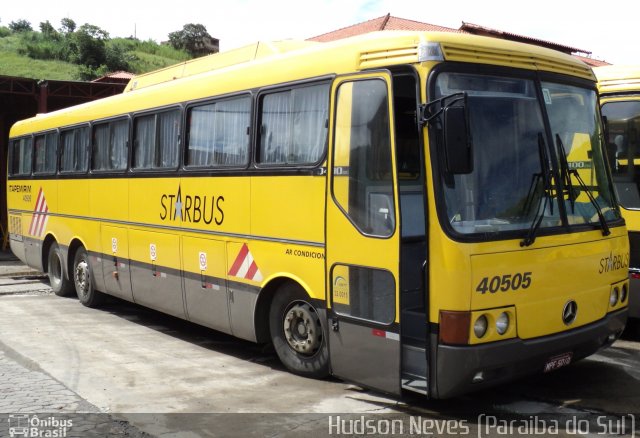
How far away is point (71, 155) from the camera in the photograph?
11.5 m

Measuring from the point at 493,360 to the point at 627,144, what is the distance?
4.37 meters

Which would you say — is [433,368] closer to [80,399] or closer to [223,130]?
[80,399]

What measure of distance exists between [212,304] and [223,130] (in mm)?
1993

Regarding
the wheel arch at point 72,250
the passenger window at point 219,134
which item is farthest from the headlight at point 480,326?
the wheel arch at point 72,250

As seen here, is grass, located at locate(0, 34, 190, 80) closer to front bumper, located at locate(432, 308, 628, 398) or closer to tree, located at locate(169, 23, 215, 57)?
tree, located at locate(169, 23, 215, 57)

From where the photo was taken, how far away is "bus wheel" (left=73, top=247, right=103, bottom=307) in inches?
432

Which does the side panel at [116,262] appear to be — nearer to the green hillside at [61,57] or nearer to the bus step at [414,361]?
the bus step at [414,361]

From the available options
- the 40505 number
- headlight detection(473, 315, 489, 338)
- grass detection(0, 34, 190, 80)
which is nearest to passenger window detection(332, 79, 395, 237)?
the 40505 number

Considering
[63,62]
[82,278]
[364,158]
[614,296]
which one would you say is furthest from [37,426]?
[63,62]

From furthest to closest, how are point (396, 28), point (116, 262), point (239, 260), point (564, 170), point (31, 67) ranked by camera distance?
point (31, 67) < point (396, 28) < point (116, 262) < point (239, 260) < point (564, 170)

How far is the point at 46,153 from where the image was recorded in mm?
12602

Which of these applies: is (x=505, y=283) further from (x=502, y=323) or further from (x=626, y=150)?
(x=626, y=150)

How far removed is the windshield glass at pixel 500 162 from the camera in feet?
16.8

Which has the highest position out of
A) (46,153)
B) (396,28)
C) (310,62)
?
(396,28)
